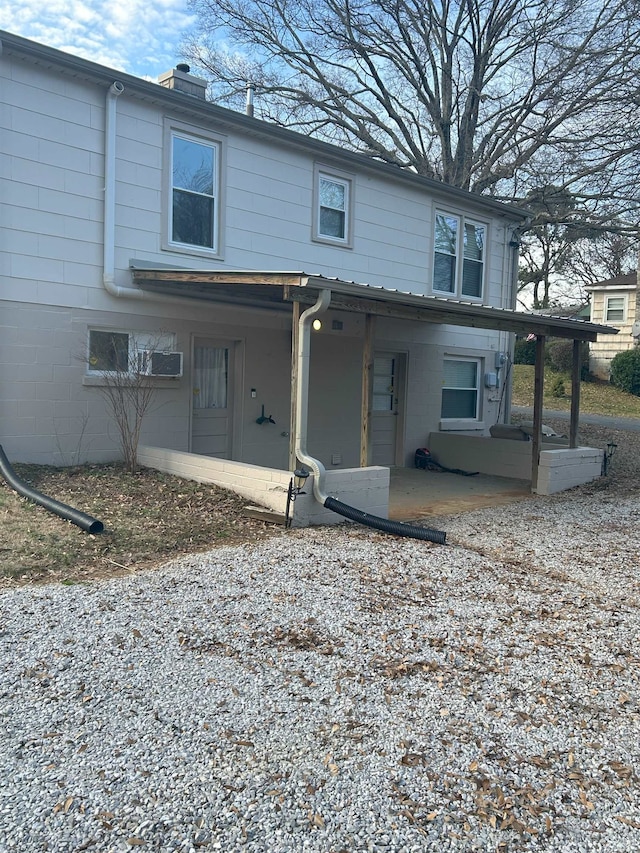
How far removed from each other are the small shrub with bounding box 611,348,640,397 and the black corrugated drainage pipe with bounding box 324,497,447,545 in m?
18.9

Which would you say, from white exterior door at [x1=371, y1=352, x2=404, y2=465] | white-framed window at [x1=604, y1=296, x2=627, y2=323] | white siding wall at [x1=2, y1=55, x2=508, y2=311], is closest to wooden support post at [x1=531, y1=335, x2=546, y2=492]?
white exterior door at [x1=371, y1=352, x2=404, y2=465]

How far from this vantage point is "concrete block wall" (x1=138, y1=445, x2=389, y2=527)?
7.02 m

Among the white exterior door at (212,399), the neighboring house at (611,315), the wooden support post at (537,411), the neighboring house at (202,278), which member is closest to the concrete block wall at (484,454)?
the neighboring house at (202,278)

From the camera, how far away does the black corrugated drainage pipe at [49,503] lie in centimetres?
604

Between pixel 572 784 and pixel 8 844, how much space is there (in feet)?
7.01

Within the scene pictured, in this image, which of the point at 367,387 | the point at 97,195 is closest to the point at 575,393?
the point at 367,387

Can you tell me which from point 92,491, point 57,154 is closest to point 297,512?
point 92,491

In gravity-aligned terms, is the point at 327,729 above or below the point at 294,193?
below

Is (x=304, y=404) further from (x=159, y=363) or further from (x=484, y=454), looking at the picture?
(x=484, y=454)

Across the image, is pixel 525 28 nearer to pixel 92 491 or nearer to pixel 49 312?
pixel 49 312

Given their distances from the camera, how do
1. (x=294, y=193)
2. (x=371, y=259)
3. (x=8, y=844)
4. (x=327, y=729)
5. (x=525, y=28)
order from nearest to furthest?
(x=8, y=844), (x=327, y=729), (x=294, y=193), (x=371, y=259), (x=525, y=28)

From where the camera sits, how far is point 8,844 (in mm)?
2461

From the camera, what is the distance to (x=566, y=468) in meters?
Result: 10.3

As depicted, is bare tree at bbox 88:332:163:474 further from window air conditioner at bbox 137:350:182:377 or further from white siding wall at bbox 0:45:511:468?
Answer: white siding wall at bbox 0:45:511:468
